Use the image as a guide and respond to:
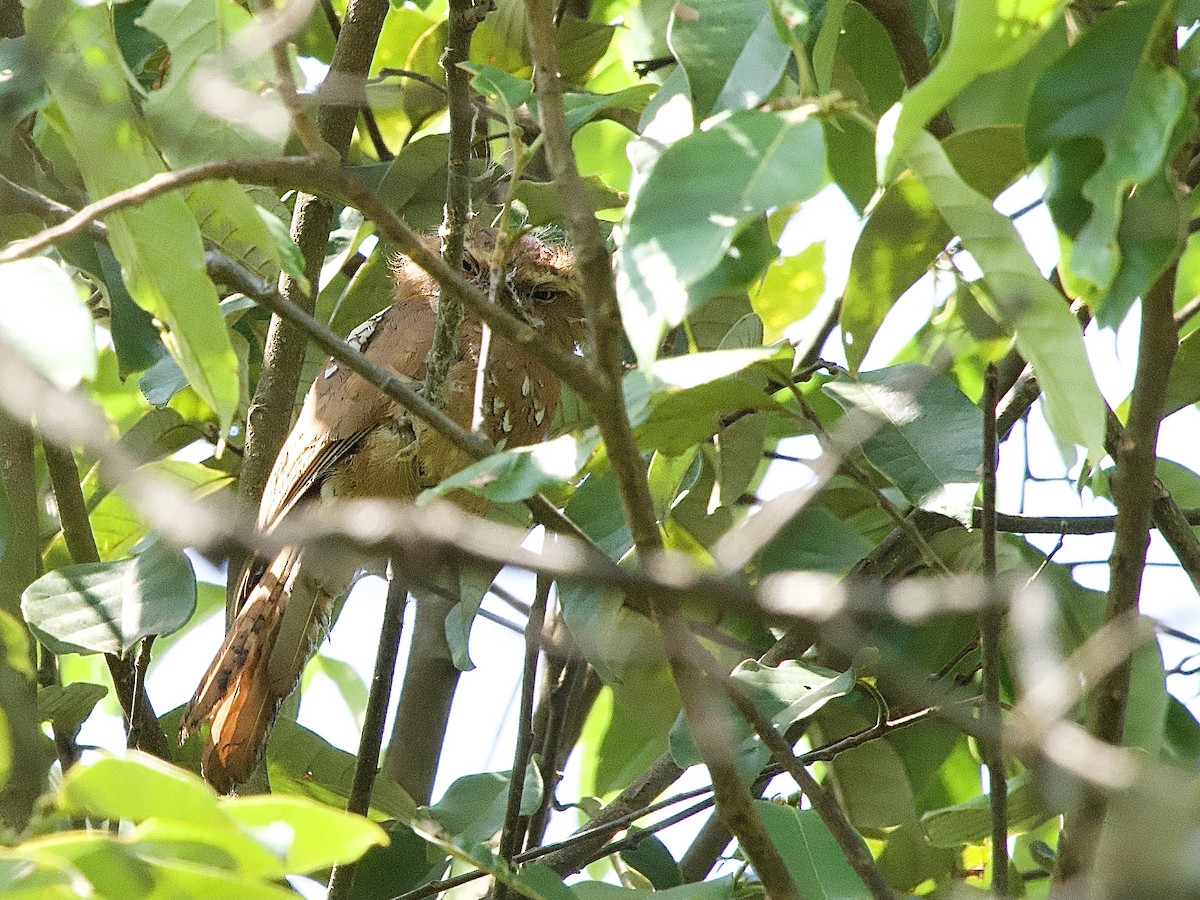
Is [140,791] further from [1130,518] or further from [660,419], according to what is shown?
[1130,518]

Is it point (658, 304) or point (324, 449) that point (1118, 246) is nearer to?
point (658, 304)

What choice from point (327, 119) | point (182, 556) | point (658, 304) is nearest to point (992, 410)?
point (658, 304)

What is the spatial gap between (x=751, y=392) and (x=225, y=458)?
172 cm

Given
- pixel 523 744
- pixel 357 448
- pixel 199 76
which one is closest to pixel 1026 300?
pixel 199 76

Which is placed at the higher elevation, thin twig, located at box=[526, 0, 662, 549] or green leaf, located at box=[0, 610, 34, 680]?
thin twig, located at box=[526, 0, 662, 549]

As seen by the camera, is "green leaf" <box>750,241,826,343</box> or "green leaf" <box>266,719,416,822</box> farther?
"green leaf" <box>750,241,826,343</box>

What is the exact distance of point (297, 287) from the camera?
2.81 metres

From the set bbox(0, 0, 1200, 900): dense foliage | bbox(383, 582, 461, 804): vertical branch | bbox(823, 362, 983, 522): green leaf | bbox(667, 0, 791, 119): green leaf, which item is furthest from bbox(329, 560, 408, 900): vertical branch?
bbox(667, 0, 791, 119): green leaf

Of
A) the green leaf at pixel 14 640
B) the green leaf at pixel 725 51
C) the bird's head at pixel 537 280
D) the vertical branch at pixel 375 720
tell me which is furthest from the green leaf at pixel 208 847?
the bird's head at pixel 537 280

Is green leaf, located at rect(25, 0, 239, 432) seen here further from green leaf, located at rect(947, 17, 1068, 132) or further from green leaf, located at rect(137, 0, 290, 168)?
green leaf, located at rect(947, 17, 1068, 132)

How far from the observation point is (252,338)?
10.0ft

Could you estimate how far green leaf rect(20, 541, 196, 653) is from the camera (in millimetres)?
2145

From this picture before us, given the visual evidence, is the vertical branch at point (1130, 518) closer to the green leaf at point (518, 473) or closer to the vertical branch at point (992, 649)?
the vertical branch at point (992, 649)

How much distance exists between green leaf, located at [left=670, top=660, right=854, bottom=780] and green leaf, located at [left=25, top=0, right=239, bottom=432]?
0.80 metres
